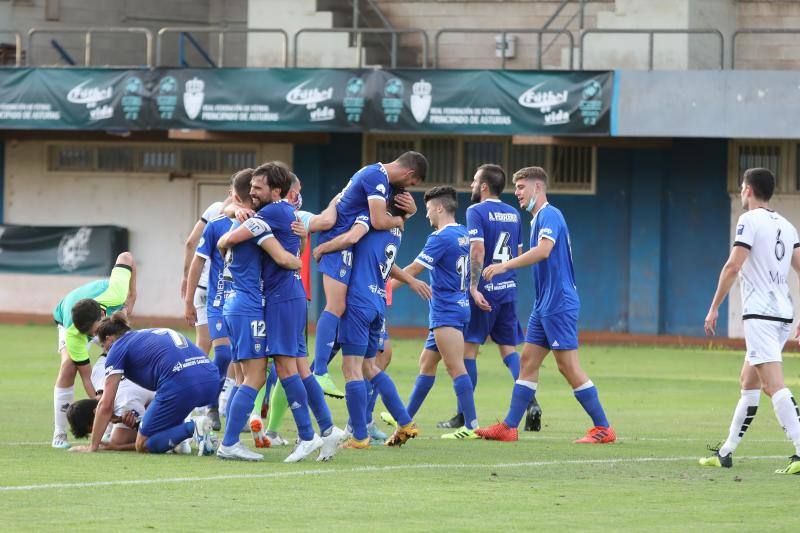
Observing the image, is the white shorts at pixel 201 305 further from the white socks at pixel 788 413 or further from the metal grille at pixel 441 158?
the metal grille at pixel 441 158

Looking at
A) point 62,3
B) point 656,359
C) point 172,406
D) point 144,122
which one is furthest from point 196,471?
point 62,3

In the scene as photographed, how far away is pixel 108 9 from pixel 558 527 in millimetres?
27920

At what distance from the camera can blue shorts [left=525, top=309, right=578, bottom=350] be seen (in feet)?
40.8

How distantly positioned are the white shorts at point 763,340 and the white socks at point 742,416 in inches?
9.5

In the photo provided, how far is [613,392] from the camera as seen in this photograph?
18.1m

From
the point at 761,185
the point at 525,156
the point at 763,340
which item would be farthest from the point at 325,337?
the point at 525,156

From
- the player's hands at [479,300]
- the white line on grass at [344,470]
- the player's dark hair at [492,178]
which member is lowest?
the white line on grass at [344,470]

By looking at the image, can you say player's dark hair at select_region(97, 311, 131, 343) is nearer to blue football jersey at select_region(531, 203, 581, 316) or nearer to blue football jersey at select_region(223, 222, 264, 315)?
blue football jersey at select_region(223, 222, 264, 315)

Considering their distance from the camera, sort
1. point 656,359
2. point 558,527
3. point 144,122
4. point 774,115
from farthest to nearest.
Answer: point 144,122 → point 774,115 → point 656,359 → point 558,527

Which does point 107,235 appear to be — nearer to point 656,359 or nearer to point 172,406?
point 656,359

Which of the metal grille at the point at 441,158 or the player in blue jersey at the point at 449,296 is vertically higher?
the metal grille at the point at 441,158

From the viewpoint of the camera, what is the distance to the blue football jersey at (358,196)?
1162 cm

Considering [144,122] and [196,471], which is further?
[144,122]

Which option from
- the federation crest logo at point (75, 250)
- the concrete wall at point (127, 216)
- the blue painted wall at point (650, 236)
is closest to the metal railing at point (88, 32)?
the concrete wall at point (127, 216)
